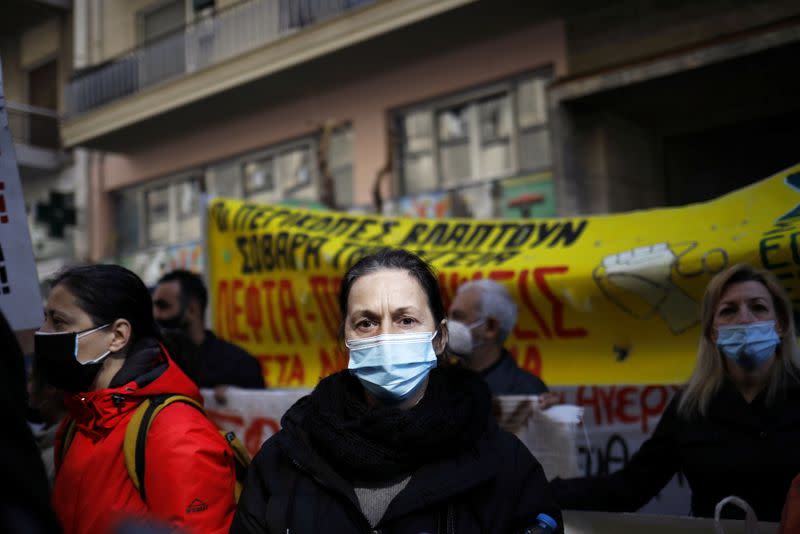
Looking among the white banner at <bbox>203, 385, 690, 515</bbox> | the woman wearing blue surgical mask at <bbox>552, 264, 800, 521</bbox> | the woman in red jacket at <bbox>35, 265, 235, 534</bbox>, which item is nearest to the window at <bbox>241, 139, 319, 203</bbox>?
the white banner at <bbox>203, 385, 690, 515</bbox>

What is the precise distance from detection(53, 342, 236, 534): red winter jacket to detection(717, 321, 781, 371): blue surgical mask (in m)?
1.80

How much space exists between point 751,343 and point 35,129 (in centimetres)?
1633

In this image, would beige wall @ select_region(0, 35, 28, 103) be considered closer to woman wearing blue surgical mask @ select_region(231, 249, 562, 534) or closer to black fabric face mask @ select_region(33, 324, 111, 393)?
black fabric face mask @ select_region(33, 324, 111, 393)

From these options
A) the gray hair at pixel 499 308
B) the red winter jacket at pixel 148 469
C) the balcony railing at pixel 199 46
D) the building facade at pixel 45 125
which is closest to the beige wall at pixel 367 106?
the balcony railing at pixel 199 46

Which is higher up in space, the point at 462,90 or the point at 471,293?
the point at 462,90

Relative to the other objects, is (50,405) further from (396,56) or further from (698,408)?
(396,56)

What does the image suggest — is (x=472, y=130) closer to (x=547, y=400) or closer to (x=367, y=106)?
(x=367, y=106)

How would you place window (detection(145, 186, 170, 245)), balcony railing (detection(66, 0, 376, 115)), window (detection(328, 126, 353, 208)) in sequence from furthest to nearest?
window (detection(145, 186, 170, 245))
balcony railing (detection(66, 0, 376, 115))
window (detection(328, 126, 353, 208))

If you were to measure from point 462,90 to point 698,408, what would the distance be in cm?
779

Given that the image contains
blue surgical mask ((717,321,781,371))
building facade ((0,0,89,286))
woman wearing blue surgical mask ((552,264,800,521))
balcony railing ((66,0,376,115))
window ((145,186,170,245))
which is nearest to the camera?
woman wearing blue surgical mask ((552,264,800,521))

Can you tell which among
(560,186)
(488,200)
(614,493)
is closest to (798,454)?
(614,493)

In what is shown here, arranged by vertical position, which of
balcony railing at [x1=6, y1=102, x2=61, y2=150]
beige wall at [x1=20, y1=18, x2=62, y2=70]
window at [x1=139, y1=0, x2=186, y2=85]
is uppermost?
beige wall at [x1=20, y1=18, x2=62, y2=70]

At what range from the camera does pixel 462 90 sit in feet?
33.4

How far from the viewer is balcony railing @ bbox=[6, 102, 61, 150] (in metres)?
16.3
